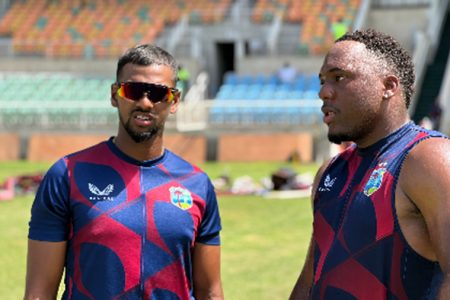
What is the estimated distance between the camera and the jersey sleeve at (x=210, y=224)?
430 centimetres

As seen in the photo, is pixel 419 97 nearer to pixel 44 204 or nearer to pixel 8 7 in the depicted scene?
pixel 8 7

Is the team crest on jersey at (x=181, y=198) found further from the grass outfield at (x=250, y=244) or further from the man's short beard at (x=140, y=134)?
the grass outfield at (x=250, y=244)

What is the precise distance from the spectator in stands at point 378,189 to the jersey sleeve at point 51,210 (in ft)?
3.61

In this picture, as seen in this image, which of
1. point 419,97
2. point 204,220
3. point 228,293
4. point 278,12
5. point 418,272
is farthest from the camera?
point 278,12

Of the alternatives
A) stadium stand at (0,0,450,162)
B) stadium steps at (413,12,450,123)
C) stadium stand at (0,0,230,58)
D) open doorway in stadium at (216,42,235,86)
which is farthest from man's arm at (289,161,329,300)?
open doorway in stadium at (216,42,235,86)

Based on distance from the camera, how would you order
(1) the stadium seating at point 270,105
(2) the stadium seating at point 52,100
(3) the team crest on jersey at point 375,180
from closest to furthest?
1. (3) the team crest on jersey at point 375,180
2. (1) the stadium seating at point 270,105
3. (2) the stadium seating at point 52,100

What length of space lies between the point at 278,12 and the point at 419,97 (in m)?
6.58

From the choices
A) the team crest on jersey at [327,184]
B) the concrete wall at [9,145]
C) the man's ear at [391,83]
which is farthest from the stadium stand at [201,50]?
the man's ear at [391,83]

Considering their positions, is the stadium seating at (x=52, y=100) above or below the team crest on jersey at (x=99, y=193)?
below

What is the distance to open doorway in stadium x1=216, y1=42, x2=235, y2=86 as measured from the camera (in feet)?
118

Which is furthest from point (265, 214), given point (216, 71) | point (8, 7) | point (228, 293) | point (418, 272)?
point (8, 7)

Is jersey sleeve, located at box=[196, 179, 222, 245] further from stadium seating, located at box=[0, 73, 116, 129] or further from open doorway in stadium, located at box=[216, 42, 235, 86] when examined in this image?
open doorway in stadium, located at box=[216, 42, 235, 86]

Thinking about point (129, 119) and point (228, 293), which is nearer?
point (129, 119)

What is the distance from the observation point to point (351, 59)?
364cm
